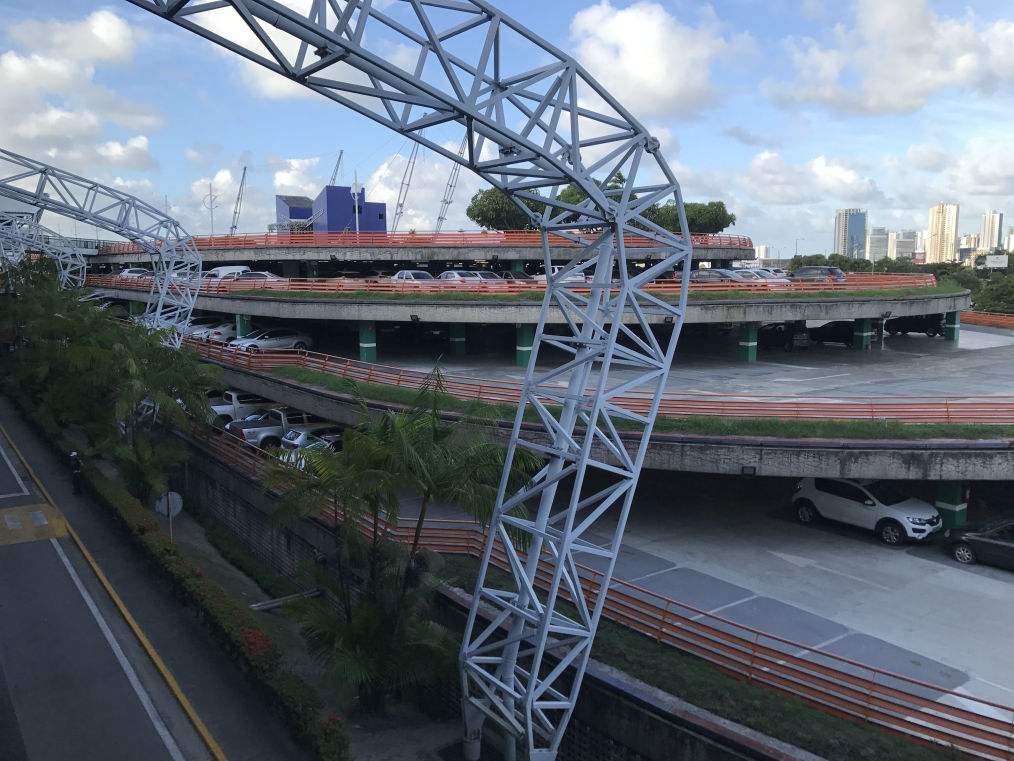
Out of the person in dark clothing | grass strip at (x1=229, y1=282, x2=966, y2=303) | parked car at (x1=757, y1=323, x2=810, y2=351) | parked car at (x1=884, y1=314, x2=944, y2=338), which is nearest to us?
the person in dark clothing

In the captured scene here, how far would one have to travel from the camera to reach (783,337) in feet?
121

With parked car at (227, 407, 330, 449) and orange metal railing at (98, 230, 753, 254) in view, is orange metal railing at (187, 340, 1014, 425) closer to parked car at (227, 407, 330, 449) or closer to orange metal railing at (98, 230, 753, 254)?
parked car at (227, 407, 330, 449)

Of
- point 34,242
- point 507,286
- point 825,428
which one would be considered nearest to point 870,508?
point 825,428

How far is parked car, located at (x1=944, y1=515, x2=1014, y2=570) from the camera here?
16219mm

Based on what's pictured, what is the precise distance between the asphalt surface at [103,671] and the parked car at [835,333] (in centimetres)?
3310

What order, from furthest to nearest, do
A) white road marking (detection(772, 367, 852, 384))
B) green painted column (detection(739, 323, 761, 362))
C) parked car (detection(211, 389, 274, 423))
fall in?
green painted column (detection(739, 323, 761, 362))
parked car (detection(211, 389, 274, 423))
white road marking (detection(772, 367, 852, 384))

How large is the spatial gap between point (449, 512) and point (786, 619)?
8851mm

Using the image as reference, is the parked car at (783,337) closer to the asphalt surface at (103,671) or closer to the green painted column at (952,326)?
the green painted column at (952,326)

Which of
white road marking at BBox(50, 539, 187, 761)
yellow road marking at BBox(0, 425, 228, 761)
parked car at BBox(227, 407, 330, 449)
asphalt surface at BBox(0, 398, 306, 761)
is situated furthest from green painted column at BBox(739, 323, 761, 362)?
white road marking at BBox(50, 539, 187, 761)

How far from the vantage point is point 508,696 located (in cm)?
1098

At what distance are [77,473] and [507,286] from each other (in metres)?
17.1

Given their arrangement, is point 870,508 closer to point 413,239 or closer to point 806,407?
point 806,407

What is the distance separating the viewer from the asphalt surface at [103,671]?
480 inches

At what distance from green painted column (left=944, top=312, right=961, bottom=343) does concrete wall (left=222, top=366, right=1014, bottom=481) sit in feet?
85.7
